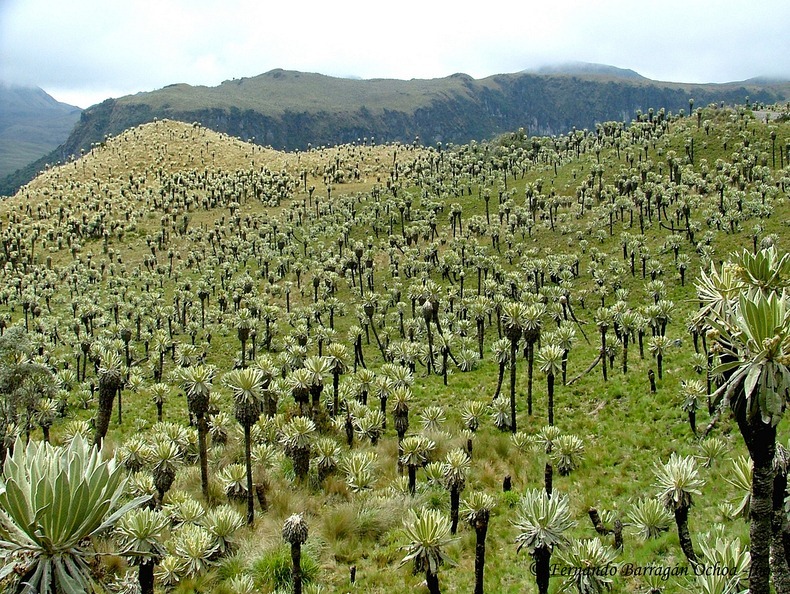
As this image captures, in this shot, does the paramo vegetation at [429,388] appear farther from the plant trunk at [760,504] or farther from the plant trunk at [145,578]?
the plant trunk at [145,578]

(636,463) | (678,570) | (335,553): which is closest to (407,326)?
(636,463)

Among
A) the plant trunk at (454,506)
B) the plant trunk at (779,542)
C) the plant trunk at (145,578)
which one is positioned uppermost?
the plant trunk at (779,542)

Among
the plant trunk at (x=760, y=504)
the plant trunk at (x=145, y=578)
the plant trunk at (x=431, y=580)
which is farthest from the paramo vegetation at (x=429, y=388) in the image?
the plant trunk at (x=431, y=580)

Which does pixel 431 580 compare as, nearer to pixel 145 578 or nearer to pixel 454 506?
pixel 454 506

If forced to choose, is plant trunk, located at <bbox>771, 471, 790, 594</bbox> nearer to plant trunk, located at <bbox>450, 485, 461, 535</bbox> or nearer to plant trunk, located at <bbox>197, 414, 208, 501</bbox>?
plant trunk, located at <bbox>450, 485, 461, 535</bbox>

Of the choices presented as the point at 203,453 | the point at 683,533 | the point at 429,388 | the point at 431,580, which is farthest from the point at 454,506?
the point at 429,388

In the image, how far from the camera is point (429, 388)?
1914 inches

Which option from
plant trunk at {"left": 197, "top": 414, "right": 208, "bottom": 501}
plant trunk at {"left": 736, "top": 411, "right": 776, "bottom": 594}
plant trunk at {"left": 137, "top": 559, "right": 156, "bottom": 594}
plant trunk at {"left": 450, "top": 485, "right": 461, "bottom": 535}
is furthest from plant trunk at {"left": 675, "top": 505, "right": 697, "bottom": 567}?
plant trunk at {"left": 197, "top": 414, "right": 208, "bottom": 501}

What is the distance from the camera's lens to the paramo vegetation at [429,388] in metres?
10.5

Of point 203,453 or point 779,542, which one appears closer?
point 779,542

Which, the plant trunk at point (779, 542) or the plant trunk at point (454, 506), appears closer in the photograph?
the plant trunk at point (779, 542)

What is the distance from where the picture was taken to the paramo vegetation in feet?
34.6

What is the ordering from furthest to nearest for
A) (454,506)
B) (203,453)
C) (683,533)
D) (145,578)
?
(203,453), (454,506), (145,578), (683,533)

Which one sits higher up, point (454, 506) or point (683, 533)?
point (683, 533)
